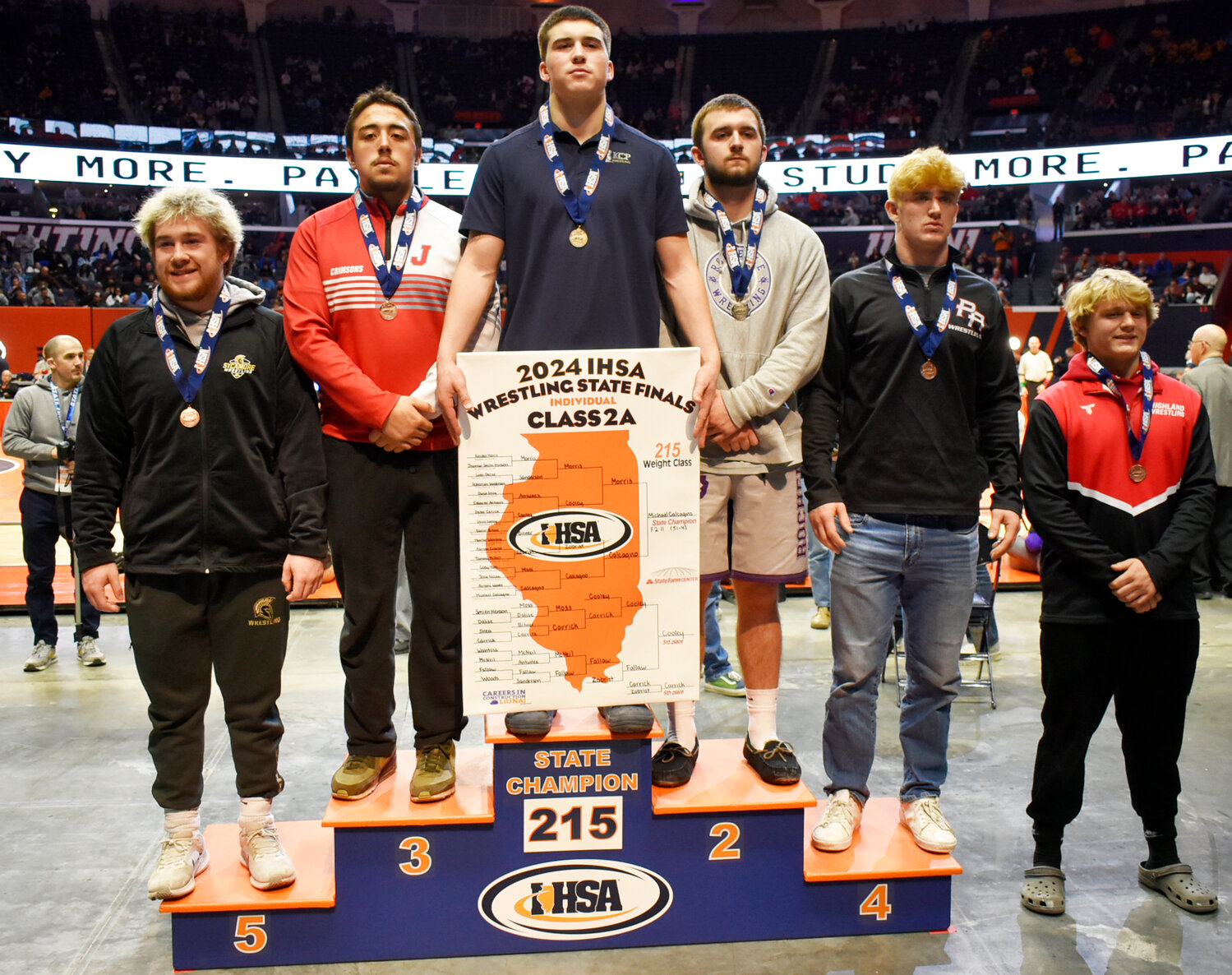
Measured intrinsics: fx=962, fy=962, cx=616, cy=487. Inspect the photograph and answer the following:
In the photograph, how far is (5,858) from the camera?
131 inches

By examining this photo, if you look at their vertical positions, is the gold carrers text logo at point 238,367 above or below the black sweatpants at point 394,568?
above

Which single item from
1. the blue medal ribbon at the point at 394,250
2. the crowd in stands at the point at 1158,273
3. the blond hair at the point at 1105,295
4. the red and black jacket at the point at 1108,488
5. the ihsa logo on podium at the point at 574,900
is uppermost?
the crowd in stands at the point at 1158,273

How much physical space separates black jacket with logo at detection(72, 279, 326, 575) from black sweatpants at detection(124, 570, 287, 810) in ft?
0.25

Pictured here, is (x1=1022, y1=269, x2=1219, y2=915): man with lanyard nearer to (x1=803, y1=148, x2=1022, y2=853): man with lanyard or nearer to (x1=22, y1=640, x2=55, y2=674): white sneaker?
(x1=803, y1=148, x2=1022, y2=853): man with lanyard

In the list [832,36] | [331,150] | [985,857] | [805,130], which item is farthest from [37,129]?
[985,857]

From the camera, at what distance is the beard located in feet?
9.28

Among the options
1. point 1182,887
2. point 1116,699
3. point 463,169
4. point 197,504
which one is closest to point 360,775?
point 197,504

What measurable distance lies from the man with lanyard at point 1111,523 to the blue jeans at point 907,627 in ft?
1.07

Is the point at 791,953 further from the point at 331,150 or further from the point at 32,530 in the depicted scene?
the point at 331,150

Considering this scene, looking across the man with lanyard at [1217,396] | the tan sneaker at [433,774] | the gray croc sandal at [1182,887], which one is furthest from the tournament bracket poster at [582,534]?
the man with lanyard at [1217,396]

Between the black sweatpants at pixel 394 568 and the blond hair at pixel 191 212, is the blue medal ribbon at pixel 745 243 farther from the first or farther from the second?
the blond hair at pixel 191 212

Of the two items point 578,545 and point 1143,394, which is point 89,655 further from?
point 1143,394

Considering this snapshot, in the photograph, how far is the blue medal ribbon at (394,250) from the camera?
2707 mm

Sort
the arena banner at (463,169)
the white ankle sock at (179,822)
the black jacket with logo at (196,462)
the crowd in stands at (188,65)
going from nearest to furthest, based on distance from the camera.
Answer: the black jacket with logo at (196,462) < the white ankle sock at (179,822) < the arena banner at (463,169) < the crowd in stands at (188,65)
